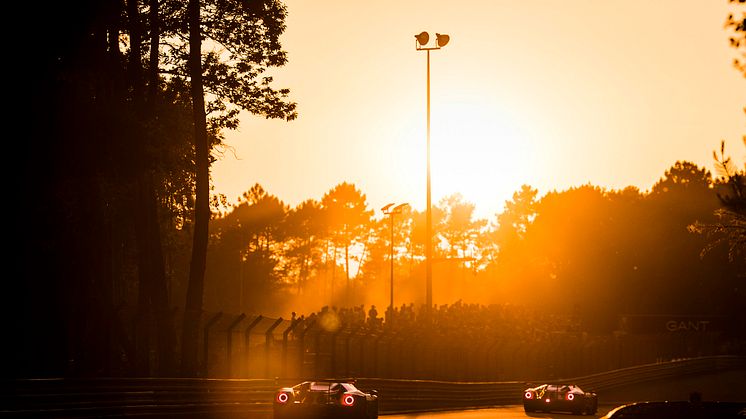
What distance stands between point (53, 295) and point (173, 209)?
60.3 ft

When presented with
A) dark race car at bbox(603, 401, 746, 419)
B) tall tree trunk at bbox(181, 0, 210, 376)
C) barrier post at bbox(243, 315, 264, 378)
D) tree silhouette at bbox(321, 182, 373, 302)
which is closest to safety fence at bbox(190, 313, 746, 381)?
barrier post at bbox(243, 315, 264, 378)

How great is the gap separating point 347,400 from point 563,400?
13.9 meters

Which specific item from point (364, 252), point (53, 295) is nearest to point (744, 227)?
point (53, 295)

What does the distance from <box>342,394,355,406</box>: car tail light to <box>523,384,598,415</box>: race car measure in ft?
43.5

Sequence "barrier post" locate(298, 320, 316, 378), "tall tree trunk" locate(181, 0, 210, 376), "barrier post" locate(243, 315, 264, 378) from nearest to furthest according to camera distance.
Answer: "barrier post" locate(243, 315, 264, 378), "barrier post" locate(298, 320, 316, 378), "tall tree trunk" locate(181, 0, 210, 376)

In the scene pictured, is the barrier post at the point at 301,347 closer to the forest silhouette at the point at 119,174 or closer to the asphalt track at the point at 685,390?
the forest silhouette at the point at 119,174

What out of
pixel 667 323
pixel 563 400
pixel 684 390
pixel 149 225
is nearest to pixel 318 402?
pixel 149 225

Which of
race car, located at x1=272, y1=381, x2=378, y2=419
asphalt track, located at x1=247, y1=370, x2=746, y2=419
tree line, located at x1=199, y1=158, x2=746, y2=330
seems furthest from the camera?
tree line, located at x1=199, y1=158, x2=746, y2=330

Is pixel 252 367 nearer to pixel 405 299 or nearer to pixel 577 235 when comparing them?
pixel 577 235

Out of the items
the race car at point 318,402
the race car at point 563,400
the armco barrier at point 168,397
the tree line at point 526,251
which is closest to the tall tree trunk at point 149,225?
the armco barrier at point 168,397

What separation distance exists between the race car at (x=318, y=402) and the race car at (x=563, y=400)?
43.1 feet

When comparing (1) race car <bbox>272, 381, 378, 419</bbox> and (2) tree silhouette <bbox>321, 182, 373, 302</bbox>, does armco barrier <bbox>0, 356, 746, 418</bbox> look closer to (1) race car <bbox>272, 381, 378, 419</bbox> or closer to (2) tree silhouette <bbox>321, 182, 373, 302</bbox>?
(1) race car <bbox>272, 381, 378, 419</bbox>

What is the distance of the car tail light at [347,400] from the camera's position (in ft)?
74.1

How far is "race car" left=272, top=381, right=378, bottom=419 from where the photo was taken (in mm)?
22297
